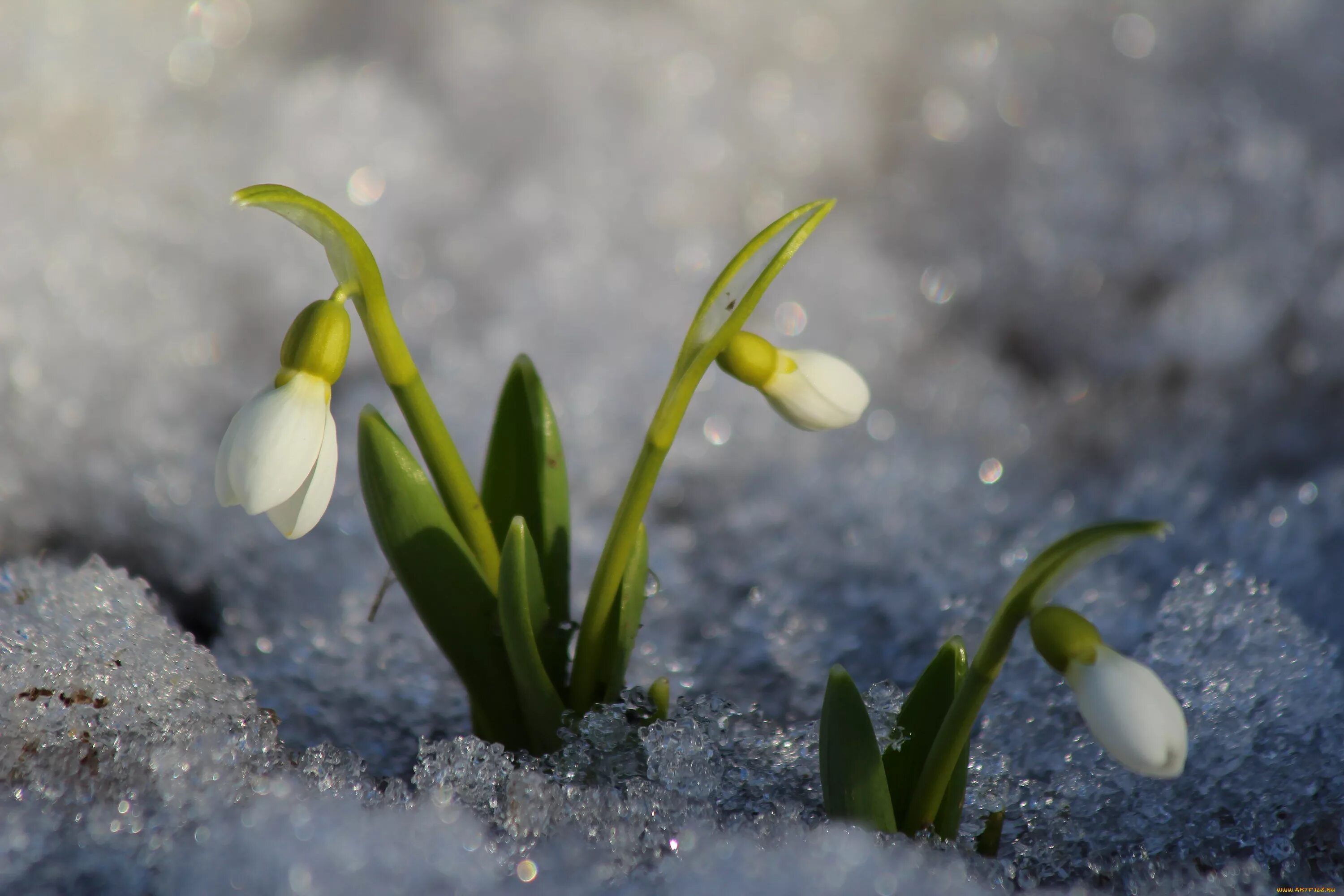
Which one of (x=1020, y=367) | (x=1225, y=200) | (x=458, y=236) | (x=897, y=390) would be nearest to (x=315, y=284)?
(x=458, y=236)

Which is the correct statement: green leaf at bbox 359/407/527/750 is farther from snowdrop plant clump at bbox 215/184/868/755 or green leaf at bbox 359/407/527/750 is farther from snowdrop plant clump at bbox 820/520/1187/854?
snowdrop plant clump at bbox 820/520/1187/854

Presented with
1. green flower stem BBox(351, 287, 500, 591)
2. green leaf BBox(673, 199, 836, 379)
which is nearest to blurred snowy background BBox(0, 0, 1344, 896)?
green flower stem BBox(351, 287, 500, 591)

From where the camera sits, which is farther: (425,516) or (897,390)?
(897,390)

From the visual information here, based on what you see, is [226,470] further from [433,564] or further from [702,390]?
[702,390]

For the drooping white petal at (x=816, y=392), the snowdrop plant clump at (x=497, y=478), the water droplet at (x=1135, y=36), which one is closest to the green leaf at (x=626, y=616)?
the snowdrop plant clump at (x=497, y=478)

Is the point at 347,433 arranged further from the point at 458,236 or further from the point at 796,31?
the point at 796,31
